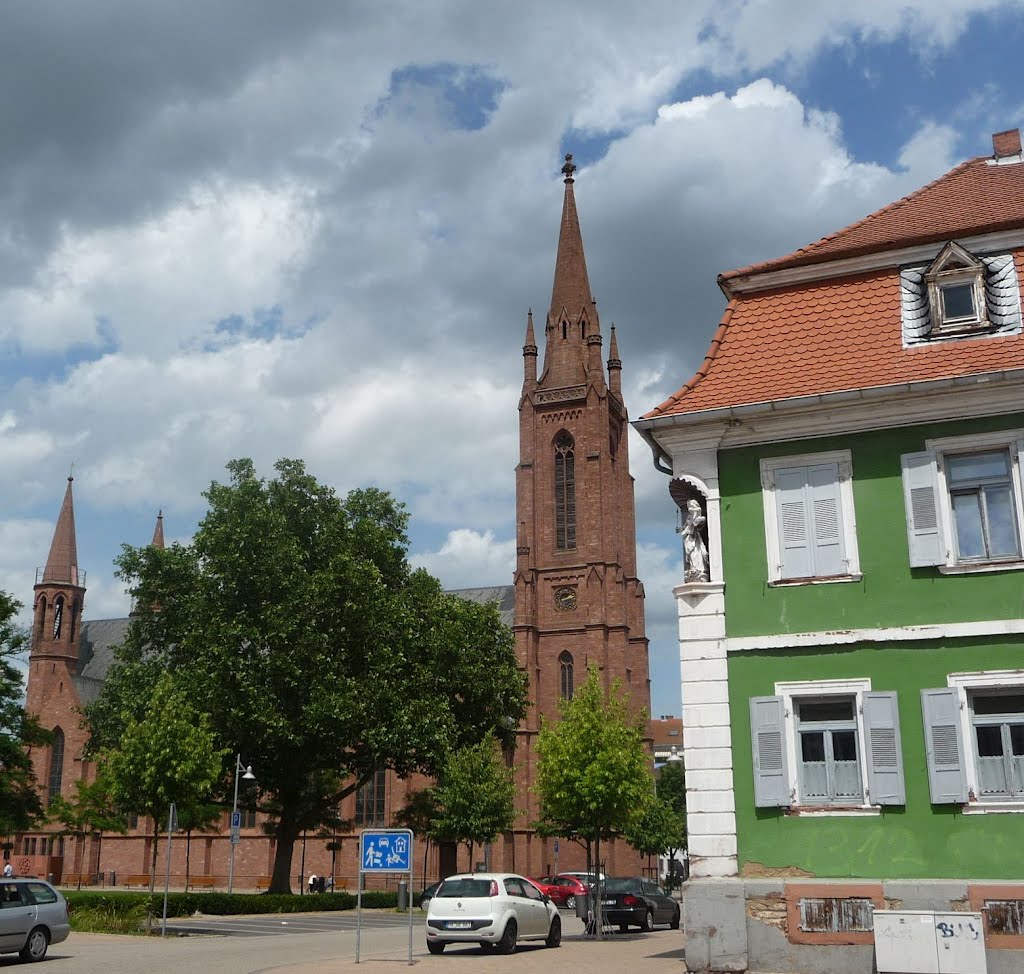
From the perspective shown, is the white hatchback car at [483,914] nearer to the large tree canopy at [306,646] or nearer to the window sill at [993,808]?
the window sill at [993,808]

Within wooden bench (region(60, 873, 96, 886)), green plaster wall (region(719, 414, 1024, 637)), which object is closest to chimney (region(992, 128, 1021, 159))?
green plaster wall (region(719, 414, 1024, 637))

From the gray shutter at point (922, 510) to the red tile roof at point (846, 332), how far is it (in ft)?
3.66

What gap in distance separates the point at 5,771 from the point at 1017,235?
3763cm

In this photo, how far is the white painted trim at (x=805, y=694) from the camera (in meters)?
13.7

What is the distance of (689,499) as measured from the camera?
15469 mm

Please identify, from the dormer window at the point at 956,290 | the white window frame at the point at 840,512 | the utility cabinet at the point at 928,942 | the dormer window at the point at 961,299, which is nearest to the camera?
the utility cabinet at the point at 928,942

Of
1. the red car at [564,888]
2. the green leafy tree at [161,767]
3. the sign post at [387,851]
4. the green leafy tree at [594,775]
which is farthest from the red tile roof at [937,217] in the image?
the red car at [564,888]

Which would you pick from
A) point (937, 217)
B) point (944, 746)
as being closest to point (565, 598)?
point (937, 217)

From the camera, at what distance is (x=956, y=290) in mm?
15125

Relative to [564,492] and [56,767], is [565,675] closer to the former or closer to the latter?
[564,492]

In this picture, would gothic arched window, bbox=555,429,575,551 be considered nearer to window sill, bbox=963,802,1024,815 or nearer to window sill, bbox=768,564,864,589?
window sill, bbox=768,564,864,589

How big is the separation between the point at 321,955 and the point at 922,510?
1278cm

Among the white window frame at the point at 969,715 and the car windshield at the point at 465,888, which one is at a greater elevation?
the white window frame at the point at 969,715

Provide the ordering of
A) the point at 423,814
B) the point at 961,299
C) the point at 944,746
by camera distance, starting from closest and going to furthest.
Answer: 1. the point at 944,746
2. the point at 961,299
3. the point at 423,814
